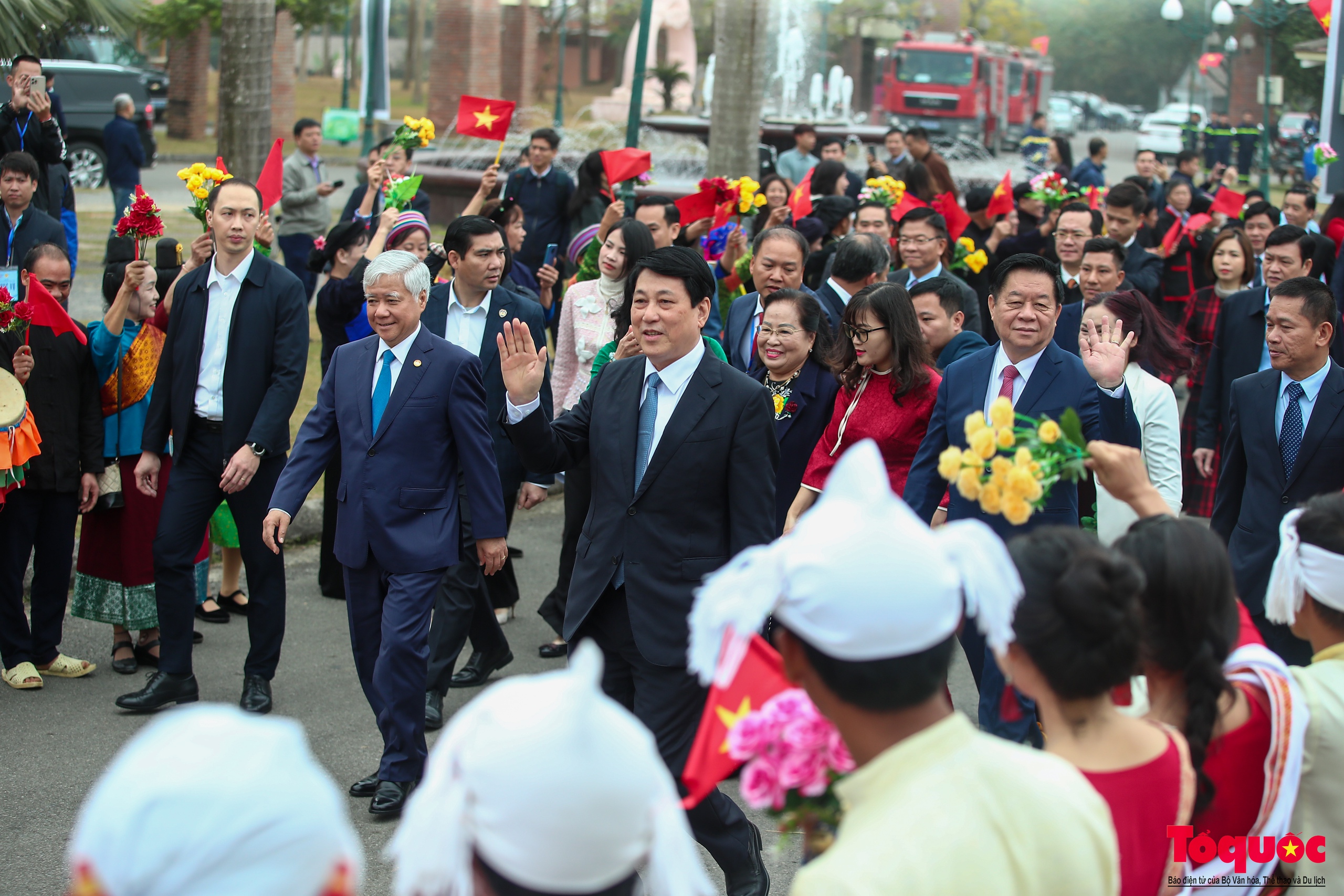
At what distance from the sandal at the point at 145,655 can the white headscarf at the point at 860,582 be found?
508 centimetres

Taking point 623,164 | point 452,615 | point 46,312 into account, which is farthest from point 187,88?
point 452,615

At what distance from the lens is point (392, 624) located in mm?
5004

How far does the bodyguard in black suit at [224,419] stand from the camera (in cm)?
579

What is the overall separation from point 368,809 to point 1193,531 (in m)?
3.45

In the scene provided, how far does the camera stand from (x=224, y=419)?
5.80m

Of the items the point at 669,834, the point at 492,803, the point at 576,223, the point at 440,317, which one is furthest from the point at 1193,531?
the point at 576,223

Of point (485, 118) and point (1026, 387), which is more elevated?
point (485, 118)

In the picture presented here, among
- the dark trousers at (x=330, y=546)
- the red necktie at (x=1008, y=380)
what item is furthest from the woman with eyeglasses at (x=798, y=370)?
the dark trousers at (x=330, y=546)

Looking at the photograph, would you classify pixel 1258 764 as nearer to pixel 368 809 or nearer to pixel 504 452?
pixel 368 809

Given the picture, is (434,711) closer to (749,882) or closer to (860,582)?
(749,882)

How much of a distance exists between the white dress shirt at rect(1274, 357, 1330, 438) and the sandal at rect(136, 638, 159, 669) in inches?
206

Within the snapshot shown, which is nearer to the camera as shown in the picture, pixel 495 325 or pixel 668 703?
pixel 668 703

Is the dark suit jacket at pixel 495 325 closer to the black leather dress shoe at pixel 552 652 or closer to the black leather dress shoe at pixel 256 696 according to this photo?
the black leather dress shoe at pixel 552 652

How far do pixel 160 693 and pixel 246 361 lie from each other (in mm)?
1505
